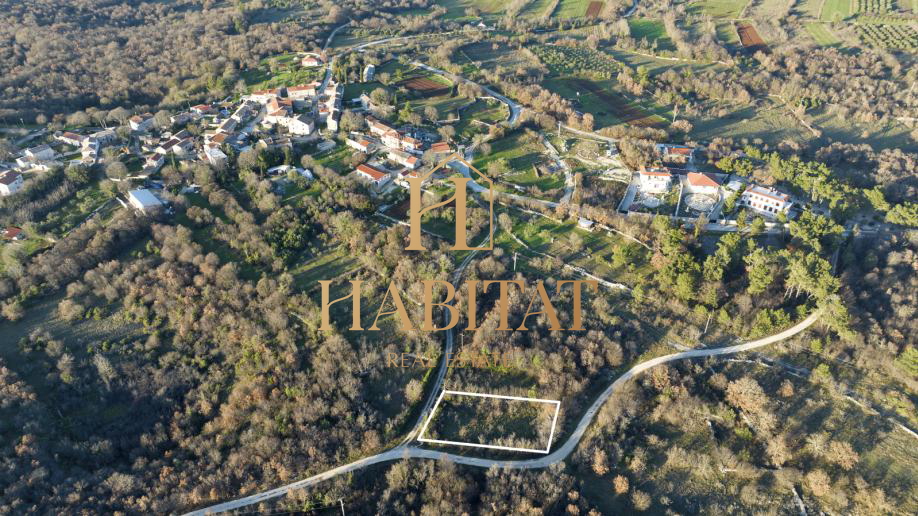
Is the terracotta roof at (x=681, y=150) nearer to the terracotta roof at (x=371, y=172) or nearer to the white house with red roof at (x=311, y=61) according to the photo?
the terracotta roof at (x=371, y=172)

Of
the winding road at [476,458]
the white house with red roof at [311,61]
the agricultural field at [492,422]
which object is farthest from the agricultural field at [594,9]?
the agricultural field at [492,422]

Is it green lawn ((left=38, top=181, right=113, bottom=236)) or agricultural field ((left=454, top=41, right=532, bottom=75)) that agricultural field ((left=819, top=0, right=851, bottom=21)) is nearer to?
agricultural field ((left=454, top=41, right=532, bottom=75))

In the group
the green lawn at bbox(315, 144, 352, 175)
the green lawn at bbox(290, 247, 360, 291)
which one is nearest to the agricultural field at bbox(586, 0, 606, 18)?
the green lawn at bbox(315, 144, 352, 175)

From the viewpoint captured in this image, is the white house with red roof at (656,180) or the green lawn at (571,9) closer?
the white house with red roof at (656,180)

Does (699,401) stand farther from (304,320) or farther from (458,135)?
(458,135)

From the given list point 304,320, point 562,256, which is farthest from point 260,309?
point 562,256
